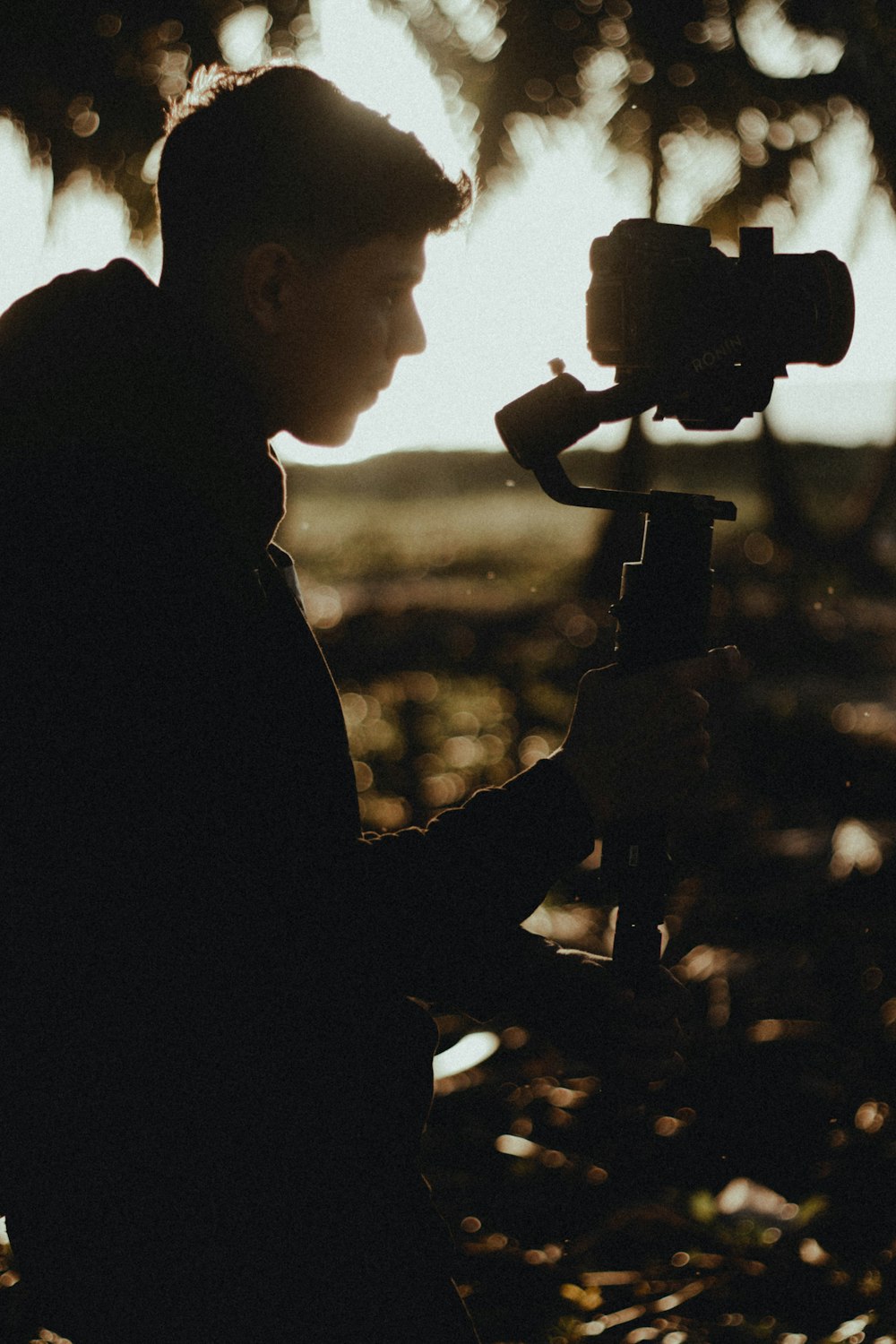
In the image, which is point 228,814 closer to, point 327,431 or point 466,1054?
point 327,431

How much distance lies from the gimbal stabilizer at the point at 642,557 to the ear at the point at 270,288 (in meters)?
0.28

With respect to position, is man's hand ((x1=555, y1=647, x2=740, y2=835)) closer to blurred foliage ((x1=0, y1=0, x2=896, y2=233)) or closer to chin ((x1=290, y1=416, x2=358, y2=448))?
chin ((x1=290, y1=416, x2=358, y2=448))

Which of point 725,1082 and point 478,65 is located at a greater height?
point 478,65

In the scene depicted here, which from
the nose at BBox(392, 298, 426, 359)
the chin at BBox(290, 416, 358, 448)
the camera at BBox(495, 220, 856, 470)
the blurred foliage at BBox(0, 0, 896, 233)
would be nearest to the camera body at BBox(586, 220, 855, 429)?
the camera at BBox(495, 220, 856, 470)

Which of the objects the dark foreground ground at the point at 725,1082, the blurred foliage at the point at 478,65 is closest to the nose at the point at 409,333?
the dark foreground ground at the point at 725,1082

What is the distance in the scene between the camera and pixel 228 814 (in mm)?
1067

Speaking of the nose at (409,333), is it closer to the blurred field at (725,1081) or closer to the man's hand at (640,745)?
the man's hand at (640,745)

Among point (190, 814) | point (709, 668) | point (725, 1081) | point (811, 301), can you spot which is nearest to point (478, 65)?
point (725, 1081)

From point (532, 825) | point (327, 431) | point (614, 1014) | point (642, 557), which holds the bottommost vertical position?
point (614, 1014)

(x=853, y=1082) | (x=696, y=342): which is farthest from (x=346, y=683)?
(x=696, y=342)

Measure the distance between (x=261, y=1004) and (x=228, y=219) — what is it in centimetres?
81

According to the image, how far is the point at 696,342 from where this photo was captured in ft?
4.37

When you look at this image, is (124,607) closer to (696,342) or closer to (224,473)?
(224,473)

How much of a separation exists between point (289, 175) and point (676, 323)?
464mm
